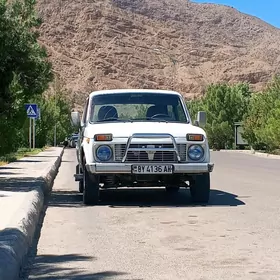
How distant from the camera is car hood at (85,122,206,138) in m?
11.8

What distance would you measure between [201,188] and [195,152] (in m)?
0.82

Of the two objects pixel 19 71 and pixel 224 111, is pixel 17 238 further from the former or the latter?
pixel 224 111

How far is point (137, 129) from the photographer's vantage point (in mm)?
11867

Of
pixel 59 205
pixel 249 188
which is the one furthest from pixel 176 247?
pixel 249 188

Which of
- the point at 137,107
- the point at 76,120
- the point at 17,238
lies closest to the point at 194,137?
the point at 137,107

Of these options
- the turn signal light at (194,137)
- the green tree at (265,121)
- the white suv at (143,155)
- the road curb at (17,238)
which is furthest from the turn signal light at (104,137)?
the green tree at (265,121)

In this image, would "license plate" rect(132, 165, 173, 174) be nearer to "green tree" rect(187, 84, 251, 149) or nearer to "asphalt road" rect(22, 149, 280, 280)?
"asphalt road" rect(22, 149, 280, 280)

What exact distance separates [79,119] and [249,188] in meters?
4.69

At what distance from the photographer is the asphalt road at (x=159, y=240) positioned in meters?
6.73

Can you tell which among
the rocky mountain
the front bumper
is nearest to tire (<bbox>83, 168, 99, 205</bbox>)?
the front bumper

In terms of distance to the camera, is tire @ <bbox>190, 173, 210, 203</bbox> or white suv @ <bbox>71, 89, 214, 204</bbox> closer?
white suv @ <bbox>71, 89, 214, 204</bbox>

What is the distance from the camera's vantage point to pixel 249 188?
53.0 feet

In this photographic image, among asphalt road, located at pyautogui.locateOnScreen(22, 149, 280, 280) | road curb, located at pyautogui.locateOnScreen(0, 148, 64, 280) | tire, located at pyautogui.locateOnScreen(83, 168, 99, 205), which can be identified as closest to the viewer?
road curb, located at pyautogui.locateOnScreen(0, 148, 64, 280)

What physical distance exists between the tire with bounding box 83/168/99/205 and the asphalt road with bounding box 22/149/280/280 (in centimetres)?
22
